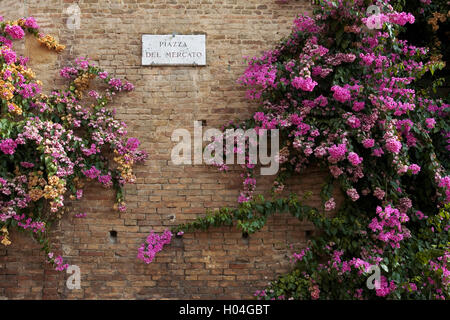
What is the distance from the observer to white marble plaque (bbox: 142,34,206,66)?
5.48 m

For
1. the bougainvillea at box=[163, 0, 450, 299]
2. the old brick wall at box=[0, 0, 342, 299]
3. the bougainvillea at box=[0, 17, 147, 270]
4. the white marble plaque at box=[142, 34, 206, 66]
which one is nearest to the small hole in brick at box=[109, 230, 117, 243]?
the old brick wall at box=[0, 0, 342, 299]

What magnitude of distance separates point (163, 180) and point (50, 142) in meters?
1.38

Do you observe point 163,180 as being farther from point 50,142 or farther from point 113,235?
point 50,142

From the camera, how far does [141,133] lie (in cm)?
539

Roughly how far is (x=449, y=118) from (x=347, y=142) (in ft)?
5.78

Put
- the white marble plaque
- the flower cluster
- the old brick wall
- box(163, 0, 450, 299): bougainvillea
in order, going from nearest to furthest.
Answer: box(163, 0, 450, 299): bougainvillea
the flower cluster
the old brick wall
the white marble plaque

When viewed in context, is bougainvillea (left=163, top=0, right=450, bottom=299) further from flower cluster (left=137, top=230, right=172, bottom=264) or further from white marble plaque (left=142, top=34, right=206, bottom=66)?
white marble plaque (left=142, top=34, right=206, bottom=66)

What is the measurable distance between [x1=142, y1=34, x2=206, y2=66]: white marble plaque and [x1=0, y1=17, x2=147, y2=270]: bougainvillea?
1.61 feet

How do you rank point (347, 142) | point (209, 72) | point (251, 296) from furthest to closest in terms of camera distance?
point (209, 72)
point (251, 296)
point (347, 142)

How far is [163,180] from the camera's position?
5332 mm

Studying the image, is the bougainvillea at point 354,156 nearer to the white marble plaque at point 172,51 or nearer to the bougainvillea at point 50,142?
the white marble plaque at point 172,51
